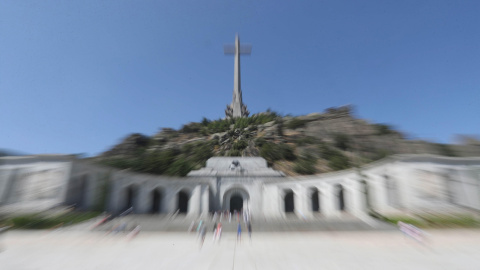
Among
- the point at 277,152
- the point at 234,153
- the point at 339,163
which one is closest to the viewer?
the point at 339,163

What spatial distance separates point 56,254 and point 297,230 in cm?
1026

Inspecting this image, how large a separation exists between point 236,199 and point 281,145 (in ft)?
65.5

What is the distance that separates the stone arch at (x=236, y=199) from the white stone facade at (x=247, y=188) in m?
0.03

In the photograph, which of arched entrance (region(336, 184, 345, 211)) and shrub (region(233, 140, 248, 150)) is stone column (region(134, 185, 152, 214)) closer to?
arched entrance (region(336, 184, 345, 211))

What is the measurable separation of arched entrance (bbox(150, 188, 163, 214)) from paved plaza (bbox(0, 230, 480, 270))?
27.0ft

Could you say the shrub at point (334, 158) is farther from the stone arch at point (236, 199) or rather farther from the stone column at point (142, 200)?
the stone column at point (142, 200)

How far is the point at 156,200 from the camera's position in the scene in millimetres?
19547

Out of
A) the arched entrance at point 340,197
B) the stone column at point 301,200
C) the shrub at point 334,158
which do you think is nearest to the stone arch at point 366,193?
the arched entrance at point 340,197

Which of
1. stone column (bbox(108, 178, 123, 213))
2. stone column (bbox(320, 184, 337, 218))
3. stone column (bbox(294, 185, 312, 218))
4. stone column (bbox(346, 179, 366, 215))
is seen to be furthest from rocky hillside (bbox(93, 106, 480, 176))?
A: stone column (bbox(346, 179, 366, 215))

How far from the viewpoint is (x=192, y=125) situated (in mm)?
51500

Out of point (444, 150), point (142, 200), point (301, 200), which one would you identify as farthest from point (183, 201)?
point (444, 150)

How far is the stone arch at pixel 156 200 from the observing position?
1794cm

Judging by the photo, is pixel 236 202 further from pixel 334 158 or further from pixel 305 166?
pixel 334 158

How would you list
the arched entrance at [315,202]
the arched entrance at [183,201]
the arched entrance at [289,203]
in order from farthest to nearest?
the arched entrance at [289,203] → the arched entrance at [315,202] → the arched entrance at [183,201]
